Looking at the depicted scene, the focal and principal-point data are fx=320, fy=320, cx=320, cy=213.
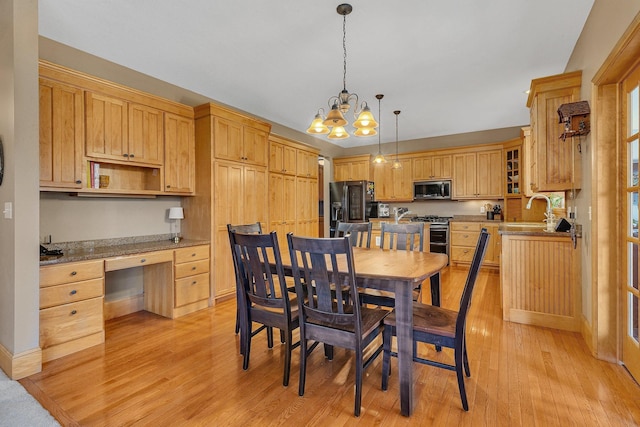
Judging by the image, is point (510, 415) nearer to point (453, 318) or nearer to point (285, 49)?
point (453, 318)

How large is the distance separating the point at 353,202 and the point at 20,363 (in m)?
5.56

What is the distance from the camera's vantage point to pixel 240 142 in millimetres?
4074

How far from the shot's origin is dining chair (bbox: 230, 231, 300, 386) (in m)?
2.02

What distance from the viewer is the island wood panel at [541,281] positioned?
2.89 m

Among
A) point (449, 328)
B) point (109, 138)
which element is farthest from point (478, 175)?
point (109, 138)

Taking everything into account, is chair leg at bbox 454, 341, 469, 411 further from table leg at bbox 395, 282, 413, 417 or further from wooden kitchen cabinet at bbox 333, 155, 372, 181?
wooden kitchen cabinet at bbox 333, 155, 372, 181

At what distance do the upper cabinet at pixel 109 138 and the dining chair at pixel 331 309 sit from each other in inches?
88.7

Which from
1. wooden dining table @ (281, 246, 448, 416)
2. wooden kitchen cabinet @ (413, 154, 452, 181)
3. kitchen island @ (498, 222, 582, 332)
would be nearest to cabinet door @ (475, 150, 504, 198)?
wooden kitchen cabinet @ (413, 154, 452, 181)

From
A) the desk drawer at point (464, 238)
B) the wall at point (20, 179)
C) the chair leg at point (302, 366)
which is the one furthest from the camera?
the desk drawer at point (464, 238)

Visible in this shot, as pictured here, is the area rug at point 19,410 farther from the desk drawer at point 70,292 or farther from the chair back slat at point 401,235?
the chair back slat at point 401,235

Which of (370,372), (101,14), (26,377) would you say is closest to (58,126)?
(101,14)

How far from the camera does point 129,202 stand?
3.51m

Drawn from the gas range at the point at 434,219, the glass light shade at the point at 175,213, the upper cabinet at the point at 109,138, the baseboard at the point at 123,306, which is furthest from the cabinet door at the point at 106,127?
the gas range at the point at 434,219

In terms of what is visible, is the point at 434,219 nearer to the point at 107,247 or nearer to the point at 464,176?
the point at 464,176
